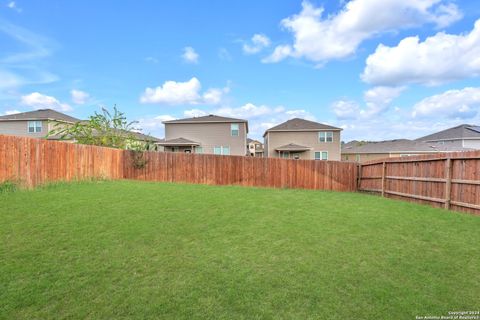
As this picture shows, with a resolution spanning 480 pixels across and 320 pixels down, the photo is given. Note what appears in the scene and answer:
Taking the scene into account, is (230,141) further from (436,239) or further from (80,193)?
(436,239)

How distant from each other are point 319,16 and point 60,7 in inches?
409

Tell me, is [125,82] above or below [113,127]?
above

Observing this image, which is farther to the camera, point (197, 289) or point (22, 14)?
point (22, 14)

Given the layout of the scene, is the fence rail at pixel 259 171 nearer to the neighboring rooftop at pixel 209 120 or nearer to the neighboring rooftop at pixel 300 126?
the neighboring rooftop at pixel 209 120

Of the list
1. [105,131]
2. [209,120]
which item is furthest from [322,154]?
[105,131]

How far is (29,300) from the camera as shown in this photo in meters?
2.80

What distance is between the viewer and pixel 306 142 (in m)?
29.5

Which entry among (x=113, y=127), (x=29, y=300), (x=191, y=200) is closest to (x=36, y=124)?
(x=113, y=127)

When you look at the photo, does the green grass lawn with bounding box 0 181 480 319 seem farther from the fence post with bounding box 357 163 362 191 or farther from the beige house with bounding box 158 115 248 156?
the beige house with bounding box 158 115 248 156

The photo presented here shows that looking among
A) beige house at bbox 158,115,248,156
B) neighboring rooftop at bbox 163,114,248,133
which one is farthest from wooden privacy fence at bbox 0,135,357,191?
neighboring rooftop at bbox 163,114,248,133

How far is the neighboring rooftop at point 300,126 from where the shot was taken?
2911cm

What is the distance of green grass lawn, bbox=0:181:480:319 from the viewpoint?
2.79 m

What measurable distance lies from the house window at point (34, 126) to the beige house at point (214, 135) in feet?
40.6

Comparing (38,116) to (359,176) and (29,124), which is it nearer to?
(29,124)
